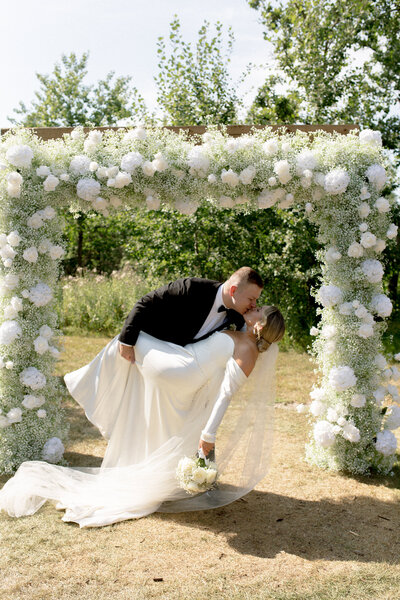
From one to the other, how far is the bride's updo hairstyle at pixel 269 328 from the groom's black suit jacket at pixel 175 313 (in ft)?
1.35

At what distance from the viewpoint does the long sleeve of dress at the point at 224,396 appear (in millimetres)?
4172

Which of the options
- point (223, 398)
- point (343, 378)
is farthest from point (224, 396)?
point (343, 378)

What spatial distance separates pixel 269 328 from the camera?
4.35 metres

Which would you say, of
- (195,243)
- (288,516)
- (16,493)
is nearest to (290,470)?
(288,516)

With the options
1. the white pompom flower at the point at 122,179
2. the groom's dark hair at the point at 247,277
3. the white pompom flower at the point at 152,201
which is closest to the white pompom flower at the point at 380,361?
the groom's dark hair at the point at 247,277

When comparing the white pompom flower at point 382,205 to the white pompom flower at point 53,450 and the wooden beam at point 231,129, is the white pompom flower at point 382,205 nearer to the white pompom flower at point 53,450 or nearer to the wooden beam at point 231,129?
the wooden beam at point 231,129

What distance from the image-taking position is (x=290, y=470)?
219 inches

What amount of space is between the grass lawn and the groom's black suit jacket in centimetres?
142

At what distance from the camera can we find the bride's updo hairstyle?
435 cm

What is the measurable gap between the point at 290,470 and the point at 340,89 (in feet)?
32.9

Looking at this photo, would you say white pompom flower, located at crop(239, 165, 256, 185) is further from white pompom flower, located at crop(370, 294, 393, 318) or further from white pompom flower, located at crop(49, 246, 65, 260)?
white pompom flower, located at crop(49, 246, 65, 260)

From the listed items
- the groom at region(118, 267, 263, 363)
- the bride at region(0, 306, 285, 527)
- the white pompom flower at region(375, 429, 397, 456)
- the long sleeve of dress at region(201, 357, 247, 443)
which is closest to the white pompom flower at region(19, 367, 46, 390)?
the bride at region(0, 306, 285, 527)

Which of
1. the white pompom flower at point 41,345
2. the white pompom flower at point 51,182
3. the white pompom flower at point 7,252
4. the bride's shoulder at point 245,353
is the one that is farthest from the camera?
the white pompom flower at point 41,345

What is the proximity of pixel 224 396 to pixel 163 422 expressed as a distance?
68 centimetres
